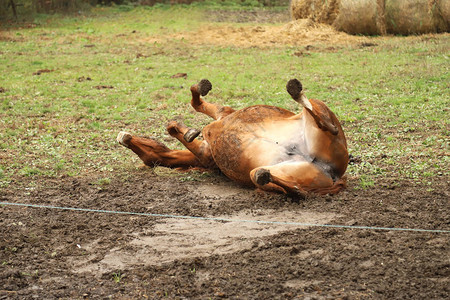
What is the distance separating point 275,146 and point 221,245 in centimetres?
135

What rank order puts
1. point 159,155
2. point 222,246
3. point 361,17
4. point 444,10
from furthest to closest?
point 361,17, point 444,10, point 159,155, point 222,246

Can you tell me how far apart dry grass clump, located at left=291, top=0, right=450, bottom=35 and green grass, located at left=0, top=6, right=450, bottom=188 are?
55 centimetres

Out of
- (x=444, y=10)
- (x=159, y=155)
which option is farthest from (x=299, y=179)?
(x=444, y=10)

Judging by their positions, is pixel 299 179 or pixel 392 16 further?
pixel 392 16

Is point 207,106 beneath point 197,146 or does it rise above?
above

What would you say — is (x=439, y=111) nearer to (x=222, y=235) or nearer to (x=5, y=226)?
(x=222, y=235)

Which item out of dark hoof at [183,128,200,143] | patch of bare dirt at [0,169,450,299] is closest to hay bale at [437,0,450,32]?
patch of bare dirt at [0,169,450,299]

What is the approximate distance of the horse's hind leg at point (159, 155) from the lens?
6379mm

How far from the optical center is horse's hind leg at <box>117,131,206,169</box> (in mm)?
6379

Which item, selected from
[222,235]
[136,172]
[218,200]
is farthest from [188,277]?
[136,172]

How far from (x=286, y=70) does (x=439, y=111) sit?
172 inches

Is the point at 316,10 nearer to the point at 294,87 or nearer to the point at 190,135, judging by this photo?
the point at 190,135

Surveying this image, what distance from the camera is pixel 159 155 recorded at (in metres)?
6.44

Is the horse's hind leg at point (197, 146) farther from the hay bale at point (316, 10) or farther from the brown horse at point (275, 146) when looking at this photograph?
the hay bale at point (316, 10)
